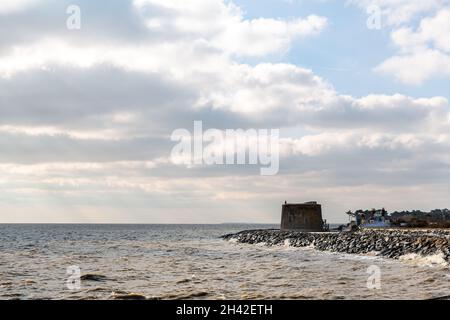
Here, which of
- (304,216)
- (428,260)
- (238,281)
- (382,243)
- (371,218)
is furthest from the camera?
(371,218)

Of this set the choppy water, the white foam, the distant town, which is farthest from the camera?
the distant town

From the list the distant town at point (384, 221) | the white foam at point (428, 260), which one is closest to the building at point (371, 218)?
the distant town at point (384, 221)

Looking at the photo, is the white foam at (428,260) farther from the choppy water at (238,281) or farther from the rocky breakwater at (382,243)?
the rocky breakwater at (382,243)

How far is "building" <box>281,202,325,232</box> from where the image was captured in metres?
73.4

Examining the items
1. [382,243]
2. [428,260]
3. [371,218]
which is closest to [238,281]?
[428,260]

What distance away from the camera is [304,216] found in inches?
2896

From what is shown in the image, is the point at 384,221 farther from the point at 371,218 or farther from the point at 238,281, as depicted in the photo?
the point at 238,281

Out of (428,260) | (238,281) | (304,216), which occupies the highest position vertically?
(304,216)

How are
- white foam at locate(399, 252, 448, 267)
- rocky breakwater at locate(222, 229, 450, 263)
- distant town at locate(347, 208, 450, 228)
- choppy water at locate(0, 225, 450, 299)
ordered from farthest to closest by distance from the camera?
distant town at locate(347, 208, 450, 228), rocky breakwater at locate(222, 229, 450, 263), white foam at locate(399, 252, 448, 267), choppy water at locate(0, 225, 450, 299)

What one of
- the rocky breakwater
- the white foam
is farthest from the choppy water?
the rocky breakwater

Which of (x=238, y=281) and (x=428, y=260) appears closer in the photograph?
(x=238, y=281)

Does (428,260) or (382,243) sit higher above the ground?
(382,243)

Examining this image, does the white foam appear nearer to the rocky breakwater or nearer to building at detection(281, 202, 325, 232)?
the rocky breakwater
